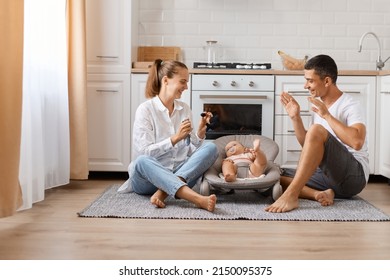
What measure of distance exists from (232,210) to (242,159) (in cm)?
55

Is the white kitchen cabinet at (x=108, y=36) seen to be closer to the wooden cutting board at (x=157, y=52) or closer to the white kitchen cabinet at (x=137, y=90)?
the white kitchen cabinet at (x=137, y=90)

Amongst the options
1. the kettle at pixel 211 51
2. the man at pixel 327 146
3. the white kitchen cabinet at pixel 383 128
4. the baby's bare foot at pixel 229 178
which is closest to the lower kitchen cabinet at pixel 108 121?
the kettle at pixel 211 51

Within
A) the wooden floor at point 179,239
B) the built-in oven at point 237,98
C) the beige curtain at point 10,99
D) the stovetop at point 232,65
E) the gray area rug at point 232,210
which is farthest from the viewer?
the stovetop at point 232,65

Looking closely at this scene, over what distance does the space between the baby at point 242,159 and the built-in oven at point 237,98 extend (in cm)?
74

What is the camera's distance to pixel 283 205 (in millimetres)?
3676

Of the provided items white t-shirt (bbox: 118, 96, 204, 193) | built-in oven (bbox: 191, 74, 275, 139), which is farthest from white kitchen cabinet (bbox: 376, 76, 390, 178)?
white t-shirt (bbox: 118, 96, 204, 193)

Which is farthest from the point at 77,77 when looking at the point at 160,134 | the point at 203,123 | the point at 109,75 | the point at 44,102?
the point at 203,123

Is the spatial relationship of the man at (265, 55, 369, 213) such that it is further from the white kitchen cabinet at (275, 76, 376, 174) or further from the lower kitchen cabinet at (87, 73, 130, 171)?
the lower kitchen cabinet at (87, 73, 130, 171)

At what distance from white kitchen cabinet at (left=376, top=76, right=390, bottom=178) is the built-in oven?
2.72 feet

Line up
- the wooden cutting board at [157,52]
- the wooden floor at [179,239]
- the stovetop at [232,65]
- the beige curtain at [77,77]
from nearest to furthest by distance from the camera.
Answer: the wooden floor at [179,239], the beige curtain at [77,77], the stovetop at [232,65], the wooden cutting board at [157,52]

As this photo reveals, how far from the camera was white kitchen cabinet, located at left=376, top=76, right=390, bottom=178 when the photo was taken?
4922 mm

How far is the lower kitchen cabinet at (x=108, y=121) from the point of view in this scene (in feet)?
16.7

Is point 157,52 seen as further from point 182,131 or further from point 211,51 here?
point 182,131

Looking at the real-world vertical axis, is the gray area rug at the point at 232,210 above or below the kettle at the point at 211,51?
below
